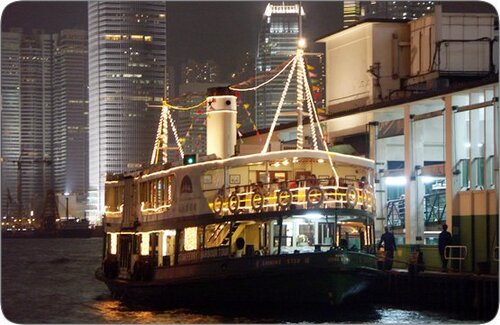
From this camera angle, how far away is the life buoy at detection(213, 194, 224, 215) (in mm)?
29397

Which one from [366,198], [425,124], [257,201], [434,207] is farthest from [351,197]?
[425,124]

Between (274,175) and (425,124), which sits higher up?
(425,124)

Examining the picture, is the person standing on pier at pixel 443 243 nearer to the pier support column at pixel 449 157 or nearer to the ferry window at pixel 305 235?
the pier support column at pixel 449 157

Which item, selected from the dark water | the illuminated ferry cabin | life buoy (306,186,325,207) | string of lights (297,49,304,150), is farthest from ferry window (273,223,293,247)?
string of lights (297,49,304,150)

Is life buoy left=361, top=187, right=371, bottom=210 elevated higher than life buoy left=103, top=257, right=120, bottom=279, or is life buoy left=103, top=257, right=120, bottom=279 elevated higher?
life buoy left=361, top=187, right=371, bottom=210

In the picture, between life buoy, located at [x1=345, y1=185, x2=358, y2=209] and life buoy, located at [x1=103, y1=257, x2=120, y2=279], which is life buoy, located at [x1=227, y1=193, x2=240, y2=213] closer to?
life buoy, located at [x1=345, y1=185, x2=358, y2=209]

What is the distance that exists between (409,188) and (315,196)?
30.6 ft

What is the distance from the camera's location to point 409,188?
36531mm

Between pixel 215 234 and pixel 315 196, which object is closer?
pixel 315 196

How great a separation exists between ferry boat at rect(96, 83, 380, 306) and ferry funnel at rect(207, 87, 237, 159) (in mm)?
27

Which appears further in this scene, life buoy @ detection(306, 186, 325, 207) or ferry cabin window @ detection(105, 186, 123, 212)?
ferry cabin window @ detection(105, 186, 123, 212)

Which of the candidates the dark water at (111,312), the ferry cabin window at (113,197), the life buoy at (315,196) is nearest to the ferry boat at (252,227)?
the life buoy at (315,196)

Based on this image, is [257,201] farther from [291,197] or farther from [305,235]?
[305,235]

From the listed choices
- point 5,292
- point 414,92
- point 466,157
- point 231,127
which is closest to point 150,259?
point 231,127
